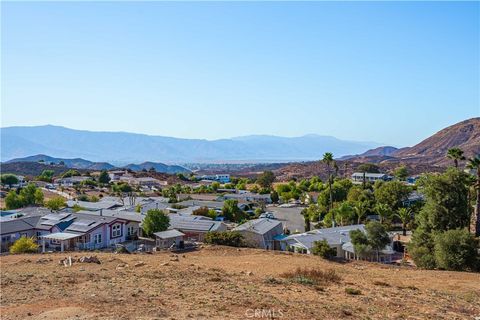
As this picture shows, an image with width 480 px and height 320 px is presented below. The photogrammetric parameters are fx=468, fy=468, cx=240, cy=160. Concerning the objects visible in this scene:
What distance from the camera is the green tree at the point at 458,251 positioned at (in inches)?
1184

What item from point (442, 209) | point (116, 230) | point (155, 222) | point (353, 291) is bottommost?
point (116, 230)

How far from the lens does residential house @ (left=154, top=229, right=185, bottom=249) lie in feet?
132

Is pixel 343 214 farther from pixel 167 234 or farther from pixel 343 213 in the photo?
pixel 167 234

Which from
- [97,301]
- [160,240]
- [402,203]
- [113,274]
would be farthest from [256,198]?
[97,301]

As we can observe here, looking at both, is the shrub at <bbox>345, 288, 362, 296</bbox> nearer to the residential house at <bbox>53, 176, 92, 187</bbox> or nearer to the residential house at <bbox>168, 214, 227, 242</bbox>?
the residential house at <bbox>168, 214, 227, 242</bbox>

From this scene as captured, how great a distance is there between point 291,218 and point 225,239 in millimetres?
27836

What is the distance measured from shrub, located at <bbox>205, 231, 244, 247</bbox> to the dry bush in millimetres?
11727

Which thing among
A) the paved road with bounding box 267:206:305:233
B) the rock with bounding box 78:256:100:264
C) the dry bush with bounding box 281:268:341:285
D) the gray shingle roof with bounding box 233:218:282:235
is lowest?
the paved road with bounding box 267:206:305:233

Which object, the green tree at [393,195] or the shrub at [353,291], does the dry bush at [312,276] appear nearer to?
the shrub at [353,291]

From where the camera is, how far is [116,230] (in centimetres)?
4484

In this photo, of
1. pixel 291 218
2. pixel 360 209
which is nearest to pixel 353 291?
pixel 360 209

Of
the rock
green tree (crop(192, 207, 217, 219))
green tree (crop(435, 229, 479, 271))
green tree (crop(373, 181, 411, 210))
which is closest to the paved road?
green tree (crop(192, 207, 217, 219))

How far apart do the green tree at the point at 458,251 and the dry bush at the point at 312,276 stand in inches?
313

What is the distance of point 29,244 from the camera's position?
37.3 meters
